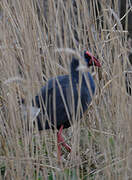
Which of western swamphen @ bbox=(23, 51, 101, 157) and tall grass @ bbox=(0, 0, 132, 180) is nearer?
tall grass @ bbox=(0, 0, 132, 180)

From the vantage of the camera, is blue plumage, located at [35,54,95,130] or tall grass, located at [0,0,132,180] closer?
tall grass, located at [0,0,132,180]

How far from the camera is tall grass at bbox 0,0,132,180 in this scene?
1.50m

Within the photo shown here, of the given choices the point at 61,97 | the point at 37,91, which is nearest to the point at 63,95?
the point at 61,97

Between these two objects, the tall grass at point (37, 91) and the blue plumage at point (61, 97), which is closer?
the tall grass at point (37, 91)

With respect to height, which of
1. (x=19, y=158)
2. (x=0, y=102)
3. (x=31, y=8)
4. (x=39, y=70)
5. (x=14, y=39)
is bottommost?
(x=19, y=158)

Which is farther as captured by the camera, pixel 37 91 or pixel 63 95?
pixel 37 91

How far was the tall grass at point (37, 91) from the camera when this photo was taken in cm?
150

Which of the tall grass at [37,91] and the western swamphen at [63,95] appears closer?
the tall grass at [37,91]

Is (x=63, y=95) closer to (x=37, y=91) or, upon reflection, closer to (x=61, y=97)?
(x=61, y=97)

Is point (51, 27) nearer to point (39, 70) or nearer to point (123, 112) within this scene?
point (39, 70)

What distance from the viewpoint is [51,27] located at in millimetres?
1966

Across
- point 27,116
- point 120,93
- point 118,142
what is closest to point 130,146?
point 118,142

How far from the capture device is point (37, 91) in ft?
6.26

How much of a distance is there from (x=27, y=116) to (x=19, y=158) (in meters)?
0.19
